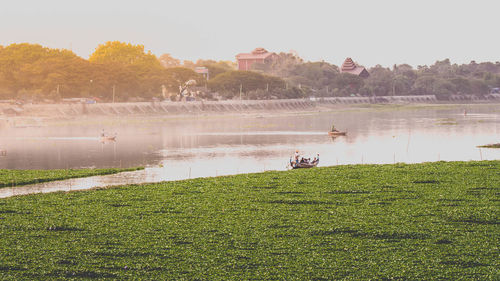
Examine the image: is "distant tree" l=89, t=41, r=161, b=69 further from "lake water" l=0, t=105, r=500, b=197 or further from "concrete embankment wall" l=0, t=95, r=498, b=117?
"lake water" l=0, t=105, r=500, b=197

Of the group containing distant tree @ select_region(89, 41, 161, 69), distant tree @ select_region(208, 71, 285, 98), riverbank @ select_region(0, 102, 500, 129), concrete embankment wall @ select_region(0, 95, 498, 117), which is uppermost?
distant tree @ select_region(89, 41, 161, 69)

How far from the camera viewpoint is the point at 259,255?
18.0 m

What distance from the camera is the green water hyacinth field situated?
16797 millimetres

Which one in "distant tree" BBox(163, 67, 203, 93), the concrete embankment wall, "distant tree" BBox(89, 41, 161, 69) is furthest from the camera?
"distant tree" BBox(89, 41, 161, 69)

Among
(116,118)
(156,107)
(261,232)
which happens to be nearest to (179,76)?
(156,107)

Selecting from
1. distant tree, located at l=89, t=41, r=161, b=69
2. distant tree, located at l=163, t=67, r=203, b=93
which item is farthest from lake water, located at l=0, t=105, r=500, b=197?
distant tree, located at l=89, t=41, r=161, b=69

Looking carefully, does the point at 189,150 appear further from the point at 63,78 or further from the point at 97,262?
the point at 63,78

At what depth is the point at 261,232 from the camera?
67.8ft

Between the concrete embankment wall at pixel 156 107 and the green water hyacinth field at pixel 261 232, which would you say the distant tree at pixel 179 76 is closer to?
the concrete embankment wall at pixel 156 107

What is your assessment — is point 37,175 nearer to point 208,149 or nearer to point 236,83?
point 208,149

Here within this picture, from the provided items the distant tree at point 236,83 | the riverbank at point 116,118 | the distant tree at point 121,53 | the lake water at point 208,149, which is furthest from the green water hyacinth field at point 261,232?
the distant tree at point 121,53

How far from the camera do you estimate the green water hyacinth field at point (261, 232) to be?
55.1 ft

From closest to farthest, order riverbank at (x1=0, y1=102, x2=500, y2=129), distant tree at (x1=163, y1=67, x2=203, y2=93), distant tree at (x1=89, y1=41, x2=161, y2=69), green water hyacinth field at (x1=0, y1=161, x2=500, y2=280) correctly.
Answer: green water hyacinth field at (x1=0, y1=161, x2=500, y2=280), riverbank at (x1=0, y1=102, x2=500, y2=129), distant tree at (x1=163, y1=67, x2=203, y2=93), distant tree at (x1=89, y1=41, x2=161, y2=69)

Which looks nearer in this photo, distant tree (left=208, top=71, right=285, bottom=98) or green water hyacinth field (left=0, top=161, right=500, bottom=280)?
green water hyacinth field (left=0, top=161, right=500, bottom=280)
